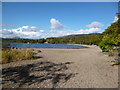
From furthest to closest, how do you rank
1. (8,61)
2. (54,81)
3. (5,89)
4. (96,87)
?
(8,61), (54,81), (96,87), (5,89)

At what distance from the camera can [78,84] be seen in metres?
3.83

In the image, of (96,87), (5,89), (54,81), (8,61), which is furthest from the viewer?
(8,61)

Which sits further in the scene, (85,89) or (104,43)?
(104,43)

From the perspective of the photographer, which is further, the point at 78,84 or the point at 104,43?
the point at 104,43

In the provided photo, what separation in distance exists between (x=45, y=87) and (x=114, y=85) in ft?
8.17

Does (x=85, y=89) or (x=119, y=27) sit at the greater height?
(x=119, y=27)

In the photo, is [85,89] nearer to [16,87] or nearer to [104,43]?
[16,87]

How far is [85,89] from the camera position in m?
3.46

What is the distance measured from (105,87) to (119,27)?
5.11 meters

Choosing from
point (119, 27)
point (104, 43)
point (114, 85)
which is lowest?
point (114, 85)

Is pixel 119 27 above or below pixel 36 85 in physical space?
above

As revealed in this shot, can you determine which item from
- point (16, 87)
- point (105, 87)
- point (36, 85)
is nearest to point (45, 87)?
point (36, 85)

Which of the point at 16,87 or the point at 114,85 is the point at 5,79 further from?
the point at 114,85

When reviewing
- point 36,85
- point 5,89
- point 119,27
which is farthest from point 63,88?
point 119,27
